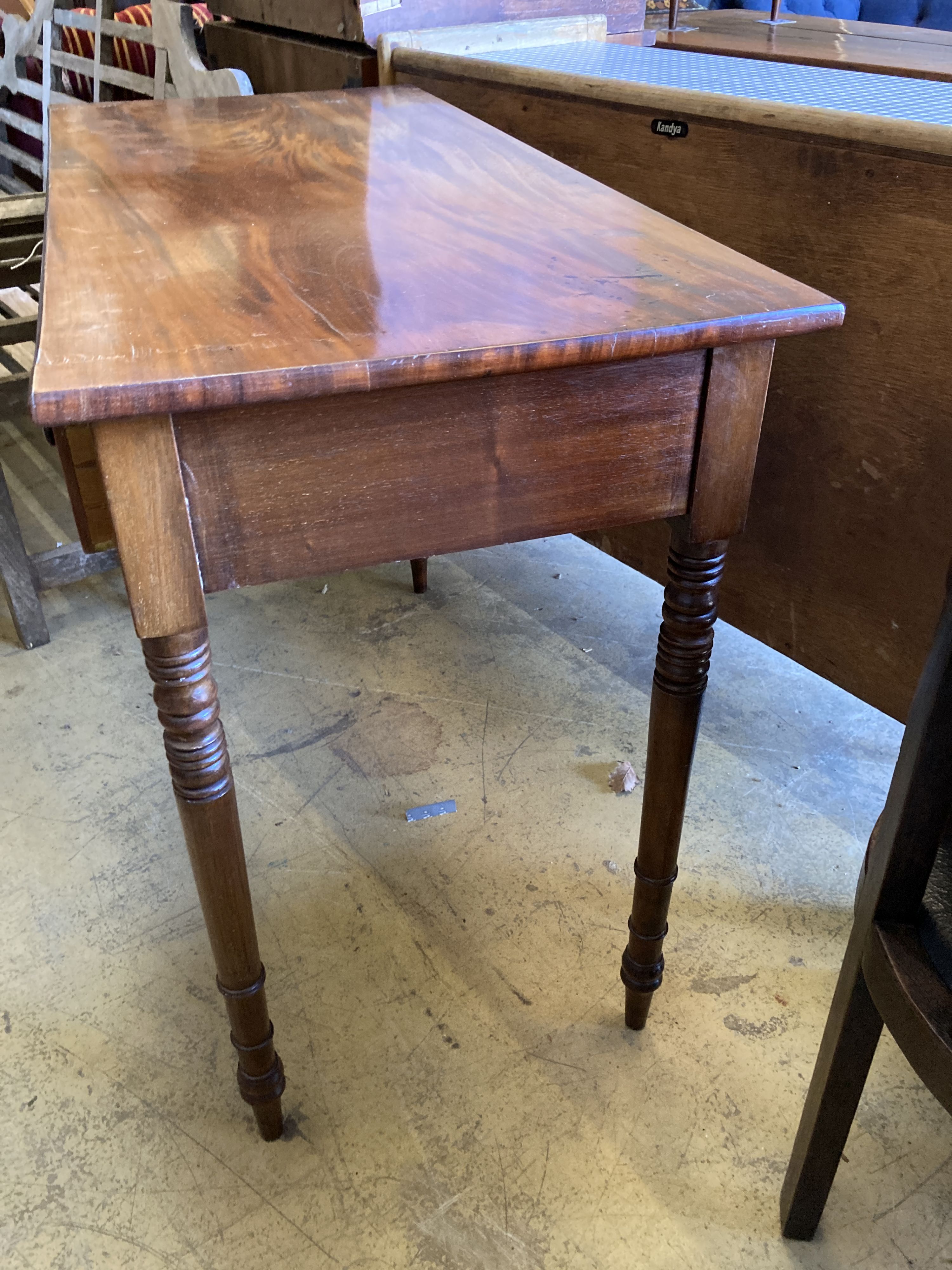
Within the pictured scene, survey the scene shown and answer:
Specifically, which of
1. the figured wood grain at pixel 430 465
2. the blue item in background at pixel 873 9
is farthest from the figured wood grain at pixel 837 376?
the blue item in background at pixel 873 9

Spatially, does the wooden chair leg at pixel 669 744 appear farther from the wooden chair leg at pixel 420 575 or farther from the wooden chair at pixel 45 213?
the wooden chair leg at pixel 420 575

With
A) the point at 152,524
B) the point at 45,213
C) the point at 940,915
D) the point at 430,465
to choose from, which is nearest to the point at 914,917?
the point at 940,915

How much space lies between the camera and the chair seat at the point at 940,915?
66cm

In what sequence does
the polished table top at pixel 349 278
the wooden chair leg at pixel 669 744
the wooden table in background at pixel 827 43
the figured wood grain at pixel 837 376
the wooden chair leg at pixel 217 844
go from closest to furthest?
1. the polished table top at pixel 349 278
2. the wooden chair leg at pixel 217 844
3. the wooden chair leg at pixel 669 744
4. the figured wood grain at pixel 837 376
5. the wooden table in background at pixel 827 43

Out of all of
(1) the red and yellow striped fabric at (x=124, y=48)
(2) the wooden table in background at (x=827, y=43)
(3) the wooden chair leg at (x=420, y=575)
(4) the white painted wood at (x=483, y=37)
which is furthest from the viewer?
(1) the red and yellow striped fabric at (x=124, y=48)

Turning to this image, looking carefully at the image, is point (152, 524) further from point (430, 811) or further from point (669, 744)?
point (430, 811)

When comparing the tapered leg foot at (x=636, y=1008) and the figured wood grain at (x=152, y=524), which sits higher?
the figured wood grain at (x=152, y=524)

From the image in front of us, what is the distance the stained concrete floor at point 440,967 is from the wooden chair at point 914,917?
288 mm

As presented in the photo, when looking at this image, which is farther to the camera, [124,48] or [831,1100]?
[124,48]

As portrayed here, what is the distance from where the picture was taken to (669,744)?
95 centimetres

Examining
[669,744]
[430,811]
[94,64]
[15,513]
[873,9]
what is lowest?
[430,811]

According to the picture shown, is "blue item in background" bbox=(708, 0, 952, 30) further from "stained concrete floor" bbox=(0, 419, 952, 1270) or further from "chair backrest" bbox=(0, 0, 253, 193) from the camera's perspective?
"stained concrete floor" bbox=(0, 419, 952, 1270)

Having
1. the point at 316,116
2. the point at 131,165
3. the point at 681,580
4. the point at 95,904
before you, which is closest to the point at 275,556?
the point at 681,580

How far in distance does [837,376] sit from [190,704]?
79 cm
